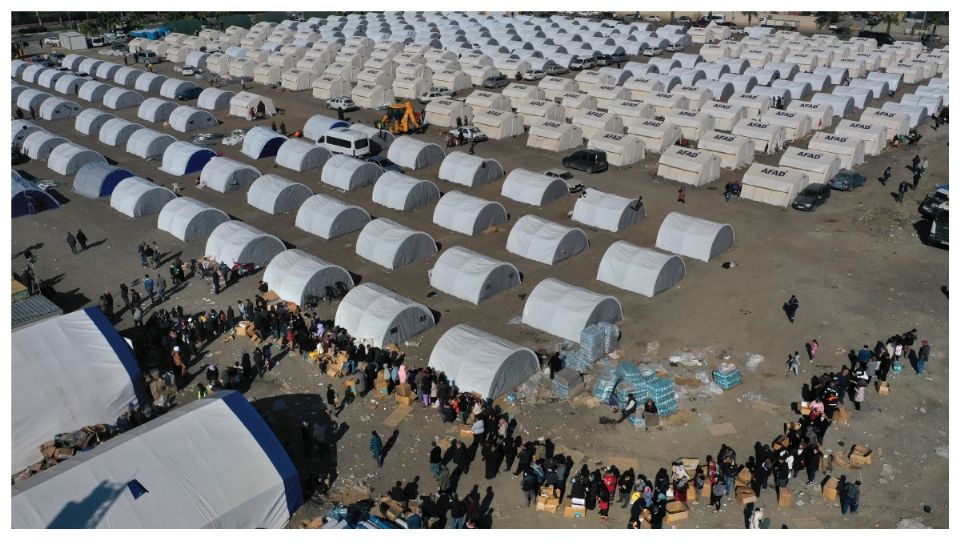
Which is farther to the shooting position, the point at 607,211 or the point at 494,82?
the point at 494,82

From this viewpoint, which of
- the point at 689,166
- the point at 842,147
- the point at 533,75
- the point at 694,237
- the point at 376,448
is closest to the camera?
the point at 376,448

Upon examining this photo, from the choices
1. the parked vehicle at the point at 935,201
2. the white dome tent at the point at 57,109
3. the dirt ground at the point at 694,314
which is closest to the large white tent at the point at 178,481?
the dirt ground at the point at 694,314

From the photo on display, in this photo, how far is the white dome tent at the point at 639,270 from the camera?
1212 inches

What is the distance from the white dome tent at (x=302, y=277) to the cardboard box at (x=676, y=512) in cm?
1626

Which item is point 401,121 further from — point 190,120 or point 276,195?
point 276,195

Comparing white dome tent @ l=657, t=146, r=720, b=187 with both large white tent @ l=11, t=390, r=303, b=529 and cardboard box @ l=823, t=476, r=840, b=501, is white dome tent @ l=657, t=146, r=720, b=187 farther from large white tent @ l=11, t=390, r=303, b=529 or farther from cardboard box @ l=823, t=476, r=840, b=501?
large white tent @ l=11, t=390, r=303, b=529

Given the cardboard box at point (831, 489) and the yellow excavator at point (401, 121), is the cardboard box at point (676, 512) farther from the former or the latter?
the yellow excavator at point (401, 121)

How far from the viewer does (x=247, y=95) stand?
60719 millimetres

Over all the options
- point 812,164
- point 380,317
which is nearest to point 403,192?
point 380,317

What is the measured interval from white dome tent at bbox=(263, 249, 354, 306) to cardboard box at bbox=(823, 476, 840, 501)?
61.8ft

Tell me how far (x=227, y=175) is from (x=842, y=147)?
120ft

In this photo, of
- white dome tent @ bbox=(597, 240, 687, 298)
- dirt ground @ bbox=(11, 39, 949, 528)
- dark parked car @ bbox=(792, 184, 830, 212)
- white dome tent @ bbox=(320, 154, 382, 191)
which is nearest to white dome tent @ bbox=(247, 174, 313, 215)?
dirt ground @ bbox=(11, 39, 949, 528)

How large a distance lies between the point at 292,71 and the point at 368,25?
32436mm

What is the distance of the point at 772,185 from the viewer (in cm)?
4109
